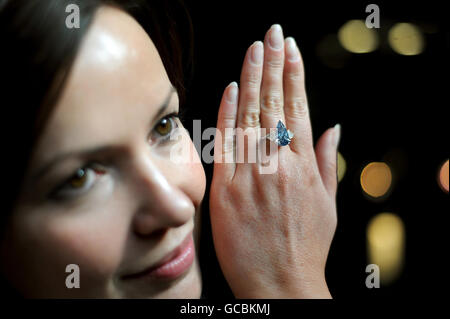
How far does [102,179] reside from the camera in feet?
2.32

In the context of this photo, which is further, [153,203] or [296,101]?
[296,101]

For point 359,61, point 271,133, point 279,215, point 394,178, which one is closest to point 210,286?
point 279,215

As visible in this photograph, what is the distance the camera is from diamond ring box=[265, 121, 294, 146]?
3.30ft

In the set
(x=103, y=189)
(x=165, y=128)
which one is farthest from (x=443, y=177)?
(x=103, y=189)

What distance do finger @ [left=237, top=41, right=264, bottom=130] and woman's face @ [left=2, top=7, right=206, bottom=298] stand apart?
29 centimetres

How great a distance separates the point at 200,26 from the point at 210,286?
0.76 metres

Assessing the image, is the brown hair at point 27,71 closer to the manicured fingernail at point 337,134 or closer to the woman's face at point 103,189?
the woman's face at point 103,189

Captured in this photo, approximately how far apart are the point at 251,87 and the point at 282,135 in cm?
15

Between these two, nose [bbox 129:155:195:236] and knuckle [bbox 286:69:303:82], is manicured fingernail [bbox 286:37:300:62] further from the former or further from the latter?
nose [bbox 129:155:195:236]

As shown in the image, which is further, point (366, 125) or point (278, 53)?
point (366, 125)

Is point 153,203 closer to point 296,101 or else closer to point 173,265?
point 173,265

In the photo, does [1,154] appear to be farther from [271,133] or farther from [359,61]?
[359,61]

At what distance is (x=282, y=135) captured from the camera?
3.30 ft

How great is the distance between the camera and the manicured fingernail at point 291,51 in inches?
40.6
